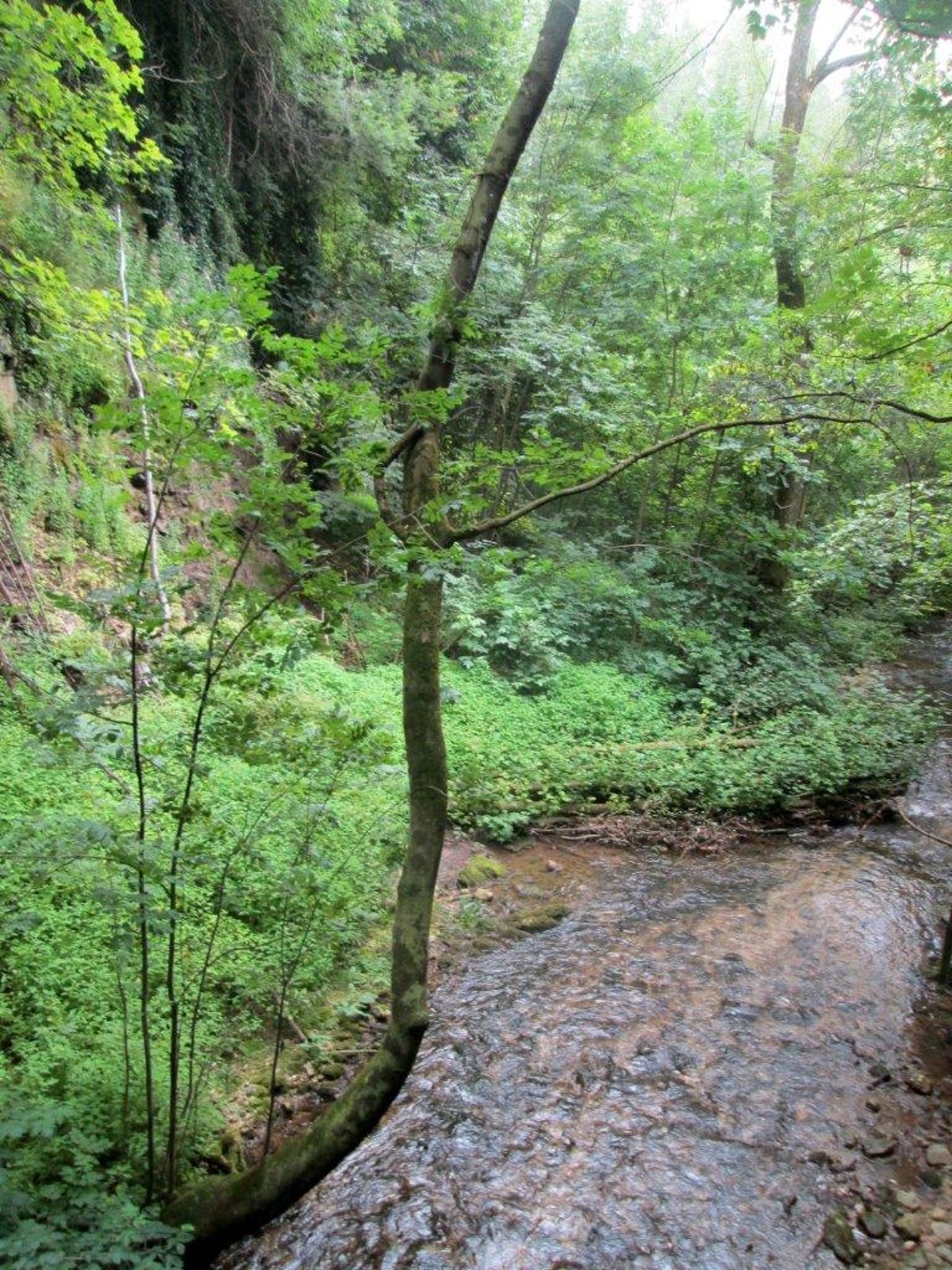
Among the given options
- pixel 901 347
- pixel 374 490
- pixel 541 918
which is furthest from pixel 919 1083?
pixel 374 490

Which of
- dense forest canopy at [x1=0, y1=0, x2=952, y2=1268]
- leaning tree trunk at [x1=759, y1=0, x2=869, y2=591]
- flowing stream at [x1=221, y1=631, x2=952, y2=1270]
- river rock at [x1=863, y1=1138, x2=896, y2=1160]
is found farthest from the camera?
leaning tree trunk at [x1=759, y1=0, x2=869, y2=591]

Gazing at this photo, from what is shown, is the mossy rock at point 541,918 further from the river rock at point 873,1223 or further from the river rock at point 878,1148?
the river rock at point 873,1223

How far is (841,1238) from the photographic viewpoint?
3.51 metres

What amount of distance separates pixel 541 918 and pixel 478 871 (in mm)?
805

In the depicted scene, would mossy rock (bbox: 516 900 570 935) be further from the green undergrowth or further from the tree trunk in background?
the tree trunk in background

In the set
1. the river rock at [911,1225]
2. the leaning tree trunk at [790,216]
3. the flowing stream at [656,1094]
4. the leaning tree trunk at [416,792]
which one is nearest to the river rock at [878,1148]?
the flowing stream at [656,1094]

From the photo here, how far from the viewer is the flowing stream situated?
133 inches

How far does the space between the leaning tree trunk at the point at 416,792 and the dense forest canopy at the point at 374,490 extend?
Result: 24 mm

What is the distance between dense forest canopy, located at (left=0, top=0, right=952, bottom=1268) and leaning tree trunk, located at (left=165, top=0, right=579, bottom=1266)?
24 millimetres

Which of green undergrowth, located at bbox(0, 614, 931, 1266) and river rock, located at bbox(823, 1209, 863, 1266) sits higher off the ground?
→ green undergrowth, located at bbox(0, 614, 931, 1266)

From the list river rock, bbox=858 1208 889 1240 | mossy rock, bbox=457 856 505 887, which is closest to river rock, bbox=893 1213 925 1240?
river rock, bbox=858 1208 889 1240

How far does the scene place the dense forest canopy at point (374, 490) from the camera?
2838 mm

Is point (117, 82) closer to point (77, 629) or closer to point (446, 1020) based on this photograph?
point (77, 629)

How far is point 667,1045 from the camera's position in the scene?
4.77 metres
